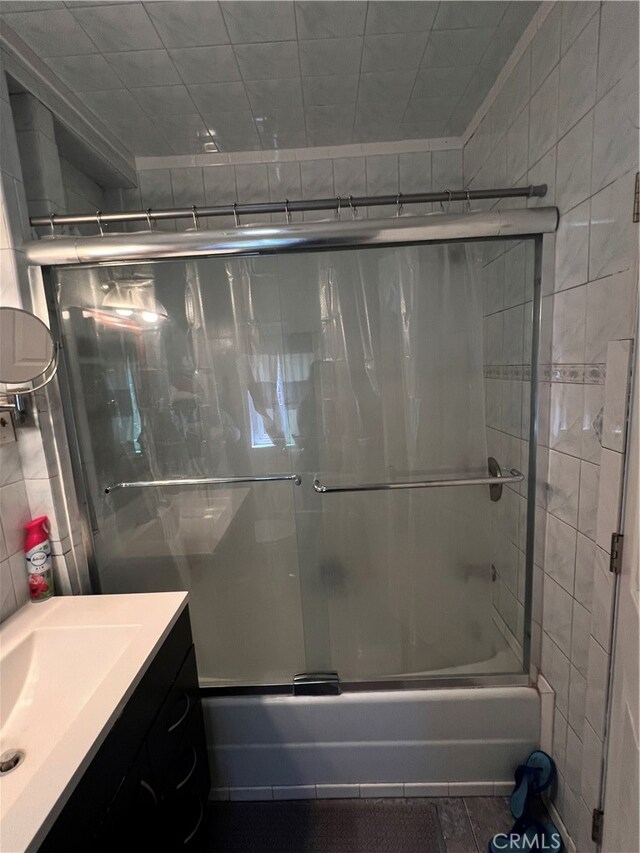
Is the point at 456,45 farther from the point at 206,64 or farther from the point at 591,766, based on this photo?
the point at 591,766

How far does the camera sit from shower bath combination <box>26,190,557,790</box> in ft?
4.25

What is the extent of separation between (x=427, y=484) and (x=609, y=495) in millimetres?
580

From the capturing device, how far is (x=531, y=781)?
122 centimetres

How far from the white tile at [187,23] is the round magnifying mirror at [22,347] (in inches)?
36.6

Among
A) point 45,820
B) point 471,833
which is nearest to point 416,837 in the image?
point 471,833

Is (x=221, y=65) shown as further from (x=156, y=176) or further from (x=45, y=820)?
(x=45, y=820)

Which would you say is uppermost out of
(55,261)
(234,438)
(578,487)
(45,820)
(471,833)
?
(55,261)

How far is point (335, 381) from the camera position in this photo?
4.62ft

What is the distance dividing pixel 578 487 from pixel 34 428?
162 cm

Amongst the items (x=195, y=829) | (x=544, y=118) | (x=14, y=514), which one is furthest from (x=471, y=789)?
(x=544, y=118)

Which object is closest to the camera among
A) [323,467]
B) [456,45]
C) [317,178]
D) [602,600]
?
[602,600]
